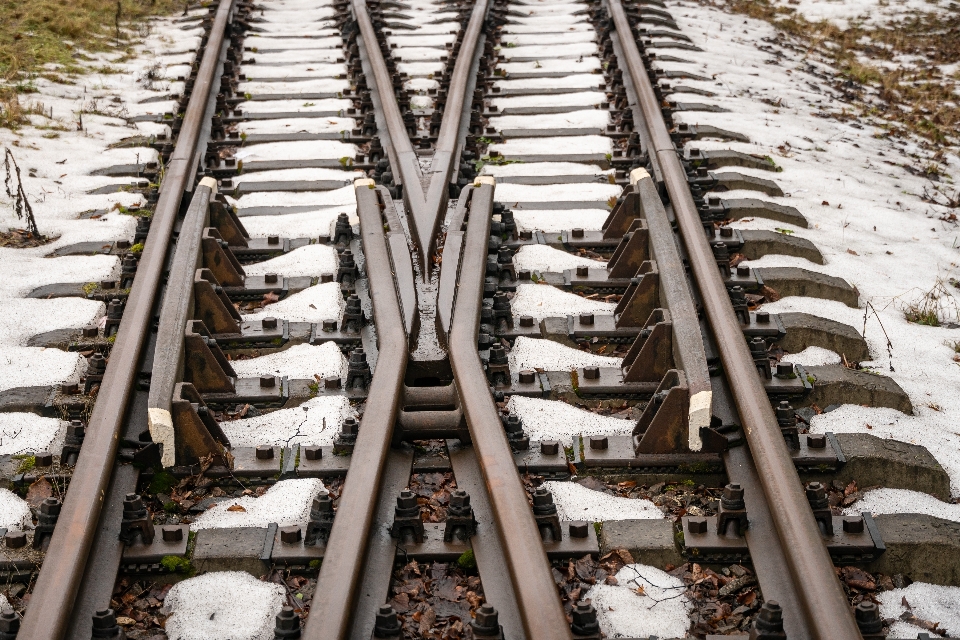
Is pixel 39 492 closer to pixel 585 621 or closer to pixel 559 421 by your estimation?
pixel 559 421

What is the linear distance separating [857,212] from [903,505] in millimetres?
3718

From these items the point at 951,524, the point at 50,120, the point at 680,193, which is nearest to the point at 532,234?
the point at 680,193

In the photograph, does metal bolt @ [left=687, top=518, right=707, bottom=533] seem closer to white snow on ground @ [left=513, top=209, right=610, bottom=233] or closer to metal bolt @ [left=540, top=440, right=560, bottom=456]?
metal bolt @ [left=540, top=440, right=560, bottom=456]

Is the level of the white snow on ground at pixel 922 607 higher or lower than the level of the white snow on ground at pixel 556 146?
lower

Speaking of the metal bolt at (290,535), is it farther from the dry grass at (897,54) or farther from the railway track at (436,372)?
the dry grass at (897,54)

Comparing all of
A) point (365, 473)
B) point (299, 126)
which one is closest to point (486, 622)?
point (365, 473)

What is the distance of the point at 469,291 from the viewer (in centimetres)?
563

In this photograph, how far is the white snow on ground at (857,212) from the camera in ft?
17.4

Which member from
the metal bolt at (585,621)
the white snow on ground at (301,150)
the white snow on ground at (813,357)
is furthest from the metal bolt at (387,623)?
the white snow on ground at (301,150)

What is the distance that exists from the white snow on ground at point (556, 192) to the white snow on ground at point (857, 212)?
81cm

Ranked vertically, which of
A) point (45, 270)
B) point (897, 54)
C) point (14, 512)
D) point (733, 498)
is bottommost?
point (14, 512)

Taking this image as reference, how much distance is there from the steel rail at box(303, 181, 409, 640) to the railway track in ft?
0.04

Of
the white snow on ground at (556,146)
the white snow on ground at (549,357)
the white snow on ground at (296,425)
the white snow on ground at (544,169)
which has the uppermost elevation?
the white snow on ground at (556,146)

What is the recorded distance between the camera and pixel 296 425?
16.4 feet
